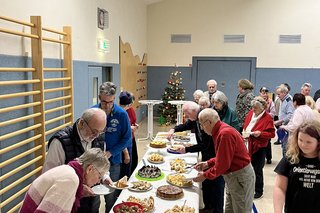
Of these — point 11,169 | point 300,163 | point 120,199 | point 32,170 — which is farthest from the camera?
point 32,170

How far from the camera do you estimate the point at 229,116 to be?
12.3 ft

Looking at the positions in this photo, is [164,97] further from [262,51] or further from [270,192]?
[270,192]

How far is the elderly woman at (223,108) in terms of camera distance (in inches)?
145

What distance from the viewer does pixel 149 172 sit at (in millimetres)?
2885

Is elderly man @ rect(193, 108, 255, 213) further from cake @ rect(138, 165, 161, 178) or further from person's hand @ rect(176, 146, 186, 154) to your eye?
person's hand @ rect(176, 146, 186, 154)

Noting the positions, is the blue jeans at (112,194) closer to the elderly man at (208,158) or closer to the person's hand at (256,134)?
the elderly man at (208,158)

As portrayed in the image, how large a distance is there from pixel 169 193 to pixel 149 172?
21.6 inches

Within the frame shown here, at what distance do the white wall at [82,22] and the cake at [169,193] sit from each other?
1.86 metres

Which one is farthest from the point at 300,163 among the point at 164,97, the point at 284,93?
the point at 164,97

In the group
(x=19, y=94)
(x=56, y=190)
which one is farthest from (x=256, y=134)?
(x=56, y=190)

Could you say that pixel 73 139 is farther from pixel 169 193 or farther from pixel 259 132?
pixel 259 132

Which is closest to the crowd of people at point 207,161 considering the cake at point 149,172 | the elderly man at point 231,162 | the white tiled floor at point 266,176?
the elderly man at point 231,162

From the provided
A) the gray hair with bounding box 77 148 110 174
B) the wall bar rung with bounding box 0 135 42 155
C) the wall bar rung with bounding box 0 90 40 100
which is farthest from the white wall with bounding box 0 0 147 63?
the gray hair with bounding box 77 148 110 174

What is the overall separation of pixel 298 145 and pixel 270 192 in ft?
9.38
